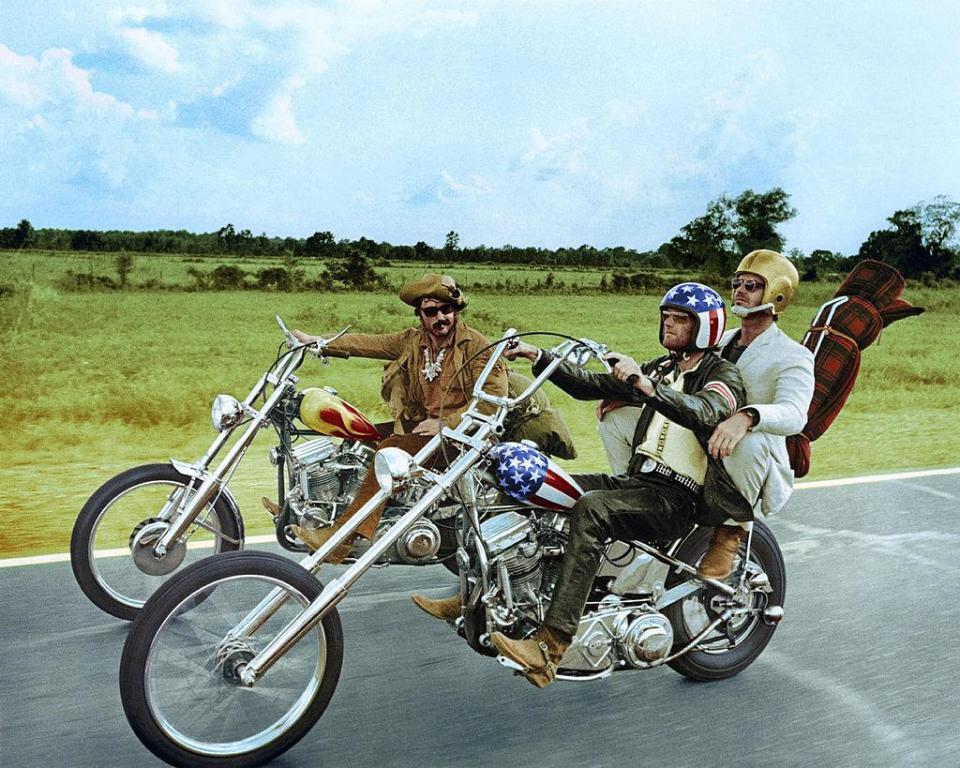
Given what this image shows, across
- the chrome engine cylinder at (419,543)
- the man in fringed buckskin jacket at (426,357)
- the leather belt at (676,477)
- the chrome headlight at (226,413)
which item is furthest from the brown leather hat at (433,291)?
the leather belt at (676,477)

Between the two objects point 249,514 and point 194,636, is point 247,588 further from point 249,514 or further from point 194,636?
point 249,514

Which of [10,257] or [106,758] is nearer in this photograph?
[106,758]

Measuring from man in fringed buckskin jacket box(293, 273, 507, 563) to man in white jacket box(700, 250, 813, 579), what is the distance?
134 centimetres

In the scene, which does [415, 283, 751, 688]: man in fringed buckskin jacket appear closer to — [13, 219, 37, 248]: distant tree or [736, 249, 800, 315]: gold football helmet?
[736, 249, 800, 315]: gold football helmet

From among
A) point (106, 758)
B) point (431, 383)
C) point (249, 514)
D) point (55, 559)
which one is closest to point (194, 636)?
point (106, 758)

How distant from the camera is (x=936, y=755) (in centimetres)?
385

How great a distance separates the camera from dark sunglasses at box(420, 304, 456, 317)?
5.46 metres

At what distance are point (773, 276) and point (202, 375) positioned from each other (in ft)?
43.7

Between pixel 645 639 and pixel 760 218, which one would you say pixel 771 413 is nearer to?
pixel 645 639

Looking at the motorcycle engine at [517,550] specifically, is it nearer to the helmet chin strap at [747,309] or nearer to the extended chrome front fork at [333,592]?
the extended chrome front fork at [333,592]

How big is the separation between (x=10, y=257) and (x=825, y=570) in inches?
733

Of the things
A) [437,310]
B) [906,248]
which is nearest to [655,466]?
[437,310]

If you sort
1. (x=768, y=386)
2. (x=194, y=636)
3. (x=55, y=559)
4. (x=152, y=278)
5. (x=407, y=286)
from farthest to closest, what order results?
(x=152, y=278), (x=55, y=559), (x=407, y=286), (x=768, y=386), (x=194, y=636)

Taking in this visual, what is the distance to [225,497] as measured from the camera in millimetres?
5125
